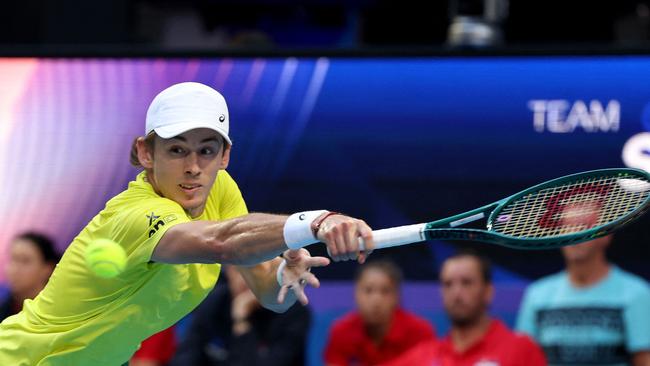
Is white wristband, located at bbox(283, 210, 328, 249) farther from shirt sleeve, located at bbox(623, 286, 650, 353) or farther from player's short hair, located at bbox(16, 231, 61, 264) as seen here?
player's short hair, located at bbox(16, 231, 61, 264)

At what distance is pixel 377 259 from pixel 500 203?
12.4 feet

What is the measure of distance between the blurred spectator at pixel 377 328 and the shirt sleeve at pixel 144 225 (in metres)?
3.69

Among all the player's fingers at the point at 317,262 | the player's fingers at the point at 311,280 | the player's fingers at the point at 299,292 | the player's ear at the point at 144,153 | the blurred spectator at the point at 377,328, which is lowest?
the blurred spectator at the point at 377,328

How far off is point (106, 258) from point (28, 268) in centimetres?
410

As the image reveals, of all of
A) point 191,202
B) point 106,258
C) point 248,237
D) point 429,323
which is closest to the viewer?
point 248,237

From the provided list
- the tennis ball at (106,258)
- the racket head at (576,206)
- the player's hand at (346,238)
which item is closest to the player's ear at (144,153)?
the tennis ball at (106,258)

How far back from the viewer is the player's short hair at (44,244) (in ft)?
31.6

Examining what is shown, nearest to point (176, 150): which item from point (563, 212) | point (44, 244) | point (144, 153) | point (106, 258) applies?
point (144, 153)

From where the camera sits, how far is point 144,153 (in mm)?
6371

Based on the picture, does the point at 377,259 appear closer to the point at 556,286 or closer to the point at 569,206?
the point at 556,286

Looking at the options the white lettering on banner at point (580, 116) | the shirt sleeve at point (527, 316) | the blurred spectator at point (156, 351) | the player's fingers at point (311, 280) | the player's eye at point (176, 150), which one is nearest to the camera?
the player's fingers at point (311, 280)

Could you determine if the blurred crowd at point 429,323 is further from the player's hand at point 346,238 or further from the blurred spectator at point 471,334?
the player's hand at point 346,238

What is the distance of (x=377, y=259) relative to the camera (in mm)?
9664

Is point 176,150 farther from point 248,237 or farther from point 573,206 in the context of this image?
point 573,206
